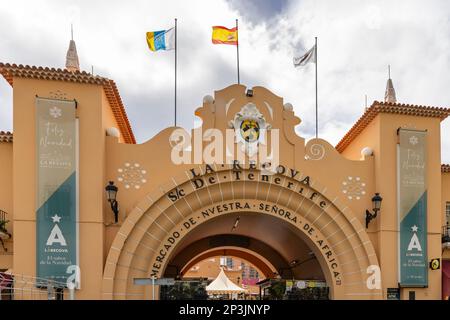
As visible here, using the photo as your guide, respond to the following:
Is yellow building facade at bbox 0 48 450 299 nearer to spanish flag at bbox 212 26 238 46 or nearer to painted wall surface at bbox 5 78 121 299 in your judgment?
painted wall surface at bbox 5 78 121 299

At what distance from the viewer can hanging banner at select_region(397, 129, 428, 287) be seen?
12.0m

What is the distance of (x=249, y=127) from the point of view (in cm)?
1195

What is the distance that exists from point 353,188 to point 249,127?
3642 mm

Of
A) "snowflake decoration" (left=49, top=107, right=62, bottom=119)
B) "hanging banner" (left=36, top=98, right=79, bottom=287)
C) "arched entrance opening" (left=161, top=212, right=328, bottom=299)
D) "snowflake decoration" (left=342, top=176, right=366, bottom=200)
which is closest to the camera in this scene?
"hanging banner" (left=36, top=98, right=79, bottom=287)

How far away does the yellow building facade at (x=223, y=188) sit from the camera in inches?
412

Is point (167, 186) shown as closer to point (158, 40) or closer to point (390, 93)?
point (158, 40)

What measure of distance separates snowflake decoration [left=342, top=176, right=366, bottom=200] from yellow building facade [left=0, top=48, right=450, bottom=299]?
0.03 m

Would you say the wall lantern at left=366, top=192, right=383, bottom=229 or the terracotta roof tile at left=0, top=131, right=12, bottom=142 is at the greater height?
the terracotta roof tile at left=0, top=131, right=12, bottom=142

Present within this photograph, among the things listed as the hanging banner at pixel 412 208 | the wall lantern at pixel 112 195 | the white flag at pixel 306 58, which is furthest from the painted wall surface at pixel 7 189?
the hanging banner at pixel 412 208

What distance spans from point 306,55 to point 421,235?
6735mm

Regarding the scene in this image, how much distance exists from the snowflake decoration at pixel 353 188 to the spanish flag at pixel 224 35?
5626 millimetres

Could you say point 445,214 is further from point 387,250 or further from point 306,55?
point 306,55

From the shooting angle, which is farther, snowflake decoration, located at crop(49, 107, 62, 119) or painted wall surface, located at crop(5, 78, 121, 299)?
snowflake decoration, located at crop(49, 107, 62, 119)

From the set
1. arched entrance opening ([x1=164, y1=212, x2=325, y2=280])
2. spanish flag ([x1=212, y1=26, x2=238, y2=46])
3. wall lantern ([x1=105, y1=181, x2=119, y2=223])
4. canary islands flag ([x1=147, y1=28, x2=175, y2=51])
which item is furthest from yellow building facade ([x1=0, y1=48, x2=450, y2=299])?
spanish flag ([x1=212, y1=26, x2=238, y2=46])
